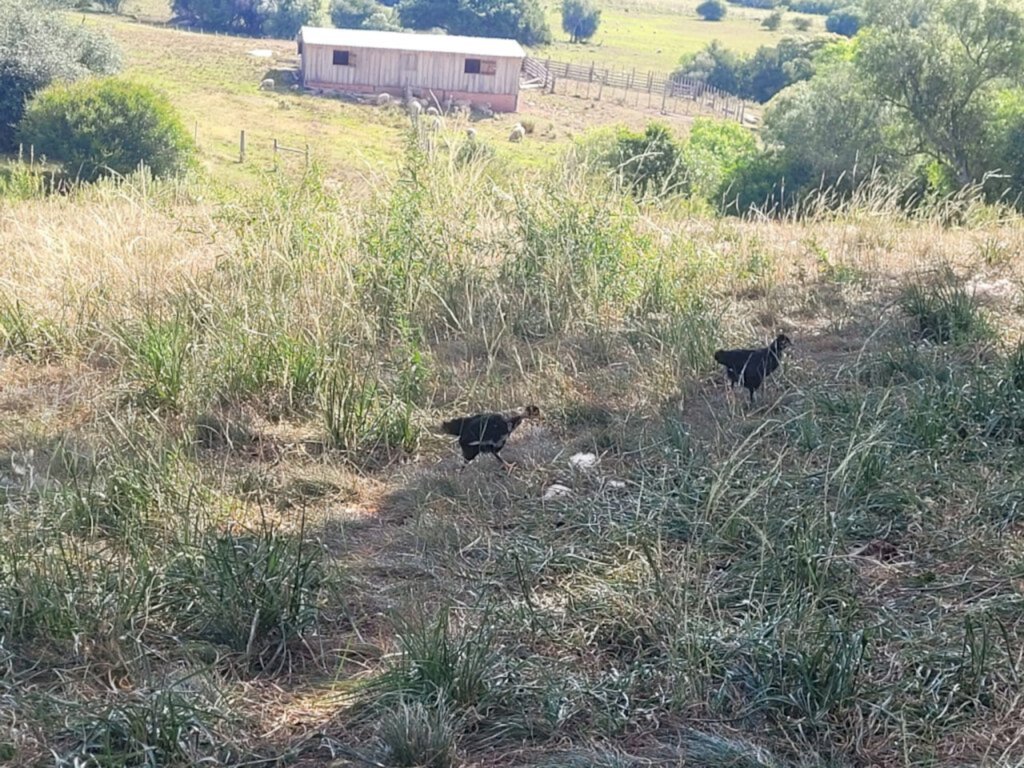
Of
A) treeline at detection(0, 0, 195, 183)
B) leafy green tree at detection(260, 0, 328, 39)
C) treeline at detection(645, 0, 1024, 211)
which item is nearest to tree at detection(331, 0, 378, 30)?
leafy green tree at detection(260, 0, 328, 39)

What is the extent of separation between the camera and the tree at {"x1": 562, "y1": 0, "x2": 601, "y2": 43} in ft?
207

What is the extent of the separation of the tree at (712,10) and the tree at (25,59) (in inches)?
2137

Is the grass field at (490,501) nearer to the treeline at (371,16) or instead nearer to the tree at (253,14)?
the treeline at (371,16)

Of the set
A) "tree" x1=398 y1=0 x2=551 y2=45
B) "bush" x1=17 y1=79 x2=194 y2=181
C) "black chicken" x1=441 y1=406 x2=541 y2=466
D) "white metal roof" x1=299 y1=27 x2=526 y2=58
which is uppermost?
"tree" x1=398 y1=0 x2=551 y2=45

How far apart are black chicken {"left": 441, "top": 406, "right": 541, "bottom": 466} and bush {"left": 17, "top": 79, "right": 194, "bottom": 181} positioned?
74.8 ft

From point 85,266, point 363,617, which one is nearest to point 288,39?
point 85,266

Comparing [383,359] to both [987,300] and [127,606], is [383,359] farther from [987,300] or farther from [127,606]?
[987,300]

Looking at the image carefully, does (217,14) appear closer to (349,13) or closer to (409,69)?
(349,13)

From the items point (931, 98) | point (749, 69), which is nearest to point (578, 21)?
point (749, 69)

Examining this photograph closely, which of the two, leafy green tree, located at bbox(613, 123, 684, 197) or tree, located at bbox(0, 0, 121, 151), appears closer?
leafy green tree, located at bbox(613, 123, 684, 197)

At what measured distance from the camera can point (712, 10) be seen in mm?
75562

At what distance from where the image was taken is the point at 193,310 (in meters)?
4.50

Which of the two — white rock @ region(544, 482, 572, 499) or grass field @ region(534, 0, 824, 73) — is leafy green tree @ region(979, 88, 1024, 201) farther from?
grass field @ region(534, 0, 824, 73)

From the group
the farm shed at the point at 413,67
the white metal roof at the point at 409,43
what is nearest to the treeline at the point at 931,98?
the farm shed at the point at 413,67
